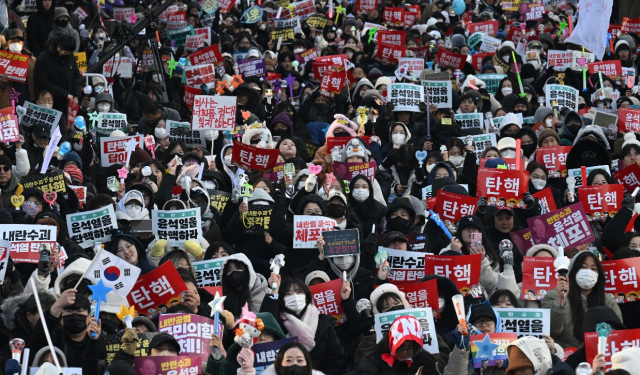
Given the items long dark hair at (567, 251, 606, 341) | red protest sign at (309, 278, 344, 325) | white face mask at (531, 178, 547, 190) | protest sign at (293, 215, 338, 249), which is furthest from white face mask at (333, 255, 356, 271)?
white face mask at (531, 178, 547, 190)

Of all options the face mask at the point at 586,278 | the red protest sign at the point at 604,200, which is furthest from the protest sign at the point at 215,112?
the face mask at the point at 586,278

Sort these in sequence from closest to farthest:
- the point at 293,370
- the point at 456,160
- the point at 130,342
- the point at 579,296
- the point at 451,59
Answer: the point at 293,370 → the point at 130,342 → the point at 579,296 → the point at 456,160 → the point at 451,59

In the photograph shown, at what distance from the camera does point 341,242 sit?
1059 centimetres

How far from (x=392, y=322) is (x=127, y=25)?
9569mm

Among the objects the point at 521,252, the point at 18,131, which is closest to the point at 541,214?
the point at 521,252

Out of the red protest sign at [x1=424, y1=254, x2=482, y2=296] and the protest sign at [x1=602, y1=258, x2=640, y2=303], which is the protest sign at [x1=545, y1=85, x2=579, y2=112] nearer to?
the protest sign at [x1=602, y1=258, x2=640, y2=303]

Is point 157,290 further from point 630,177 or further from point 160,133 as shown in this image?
point 630,177

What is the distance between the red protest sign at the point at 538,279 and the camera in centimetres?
1020

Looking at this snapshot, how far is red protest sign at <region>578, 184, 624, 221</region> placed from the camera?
12.3 meters

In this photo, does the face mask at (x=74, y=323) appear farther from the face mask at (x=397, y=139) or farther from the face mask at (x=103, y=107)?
the face mask at (x=103, y=107)

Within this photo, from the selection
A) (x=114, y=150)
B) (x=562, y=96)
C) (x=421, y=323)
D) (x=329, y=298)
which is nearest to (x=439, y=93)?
(x=562, y=96)

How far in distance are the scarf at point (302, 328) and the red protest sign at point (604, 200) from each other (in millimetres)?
4277

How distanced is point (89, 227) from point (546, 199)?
15.3 ft

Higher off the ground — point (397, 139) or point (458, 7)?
point (458, 7)
